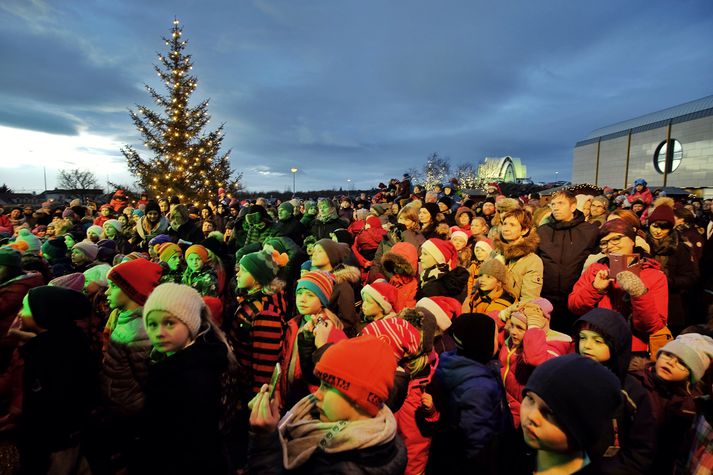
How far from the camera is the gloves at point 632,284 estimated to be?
3289 millimetres

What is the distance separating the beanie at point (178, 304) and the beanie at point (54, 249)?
5772mm

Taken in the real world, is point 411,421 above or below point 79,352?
below

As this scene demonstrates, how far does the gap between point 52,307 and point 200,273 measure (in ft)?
8.44

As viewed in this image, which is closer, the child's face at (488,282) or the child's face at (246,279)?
the child's face at (246,279)

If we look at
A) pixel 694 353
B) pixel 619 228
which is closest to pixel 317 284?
pixel 694 353

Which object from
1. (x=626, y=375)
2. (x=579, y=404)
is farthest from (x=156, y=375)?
(x=626, y=375)

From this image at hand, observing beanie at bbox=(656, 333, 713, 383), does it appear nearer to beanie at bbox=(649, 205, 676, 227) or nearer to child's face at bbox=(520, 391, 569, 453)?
child's face at bbox=(520, 391, 569, 453)

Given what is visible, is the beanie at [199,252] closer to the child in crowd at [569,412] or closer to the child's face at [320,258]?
the child's face at [320,258]

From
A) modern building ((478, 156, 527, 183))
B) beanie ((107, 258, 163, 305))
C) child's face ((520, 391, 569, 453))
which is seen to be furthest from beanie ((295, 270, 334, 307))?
modern building ((478, 156, 527, 183))

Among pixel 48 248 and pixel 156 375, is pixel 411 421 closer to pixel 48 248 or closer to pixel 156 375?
pixel 156 375

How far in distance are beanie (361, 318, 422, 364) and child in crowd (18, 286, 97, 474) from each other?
87.5 inches

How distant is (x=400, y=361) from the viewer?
3027mm

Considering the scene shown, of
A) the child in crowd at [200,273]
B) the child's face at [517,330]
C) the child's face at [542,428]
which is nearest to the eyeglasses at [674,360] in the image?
the child's face at [517,330]

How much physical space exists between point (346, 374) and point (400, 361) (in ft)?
4.37
